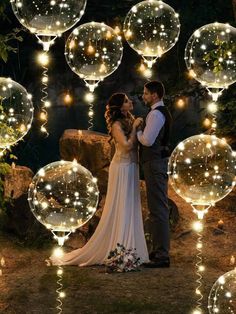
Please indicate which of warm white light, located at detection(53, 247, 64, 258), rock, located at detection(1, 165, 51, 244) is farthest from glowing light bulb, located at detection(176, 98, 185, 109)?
warm white light, located at detection(53, 247, 64, 258)

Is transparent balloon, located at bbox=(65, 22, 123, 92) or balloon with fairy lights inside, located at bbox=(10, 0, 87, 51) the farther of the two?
transparent balloon, located at bbox=(65, 22, 123, 92)

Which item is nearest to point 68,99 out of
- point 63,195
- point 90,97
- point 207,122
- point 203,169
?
point 207,122

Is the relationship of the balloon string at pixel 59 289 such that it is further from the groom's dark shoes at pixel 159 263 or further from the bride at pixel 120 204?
the groom's dark shoes at pixel 159 263

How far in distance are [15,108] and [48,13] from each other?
0.83 meters

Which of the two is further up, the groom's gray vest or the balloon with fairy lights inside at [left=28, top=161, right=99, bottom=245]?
the groom's gray vest

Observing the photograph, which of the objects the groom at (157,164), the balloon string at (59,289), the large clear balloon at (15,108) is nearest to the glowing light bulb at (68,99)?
the groom at (157,164)

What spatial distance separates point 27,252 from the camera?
325 inches

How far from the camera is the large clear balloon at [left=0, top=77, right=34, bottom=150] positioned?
673 cm

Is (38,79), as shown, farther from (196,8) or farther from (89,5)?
(196,8)

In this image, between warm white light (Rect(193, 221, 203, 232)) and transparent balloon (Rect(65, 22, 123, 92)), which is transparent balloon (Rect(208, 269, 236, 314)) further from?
transparent balloon (Rect(65, 22, 123, 92))

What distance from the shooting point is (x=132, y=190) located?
7.73 metres

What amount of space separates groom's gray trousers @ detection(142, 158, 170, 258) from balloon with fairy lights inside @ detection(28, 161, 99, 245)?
1.41 m

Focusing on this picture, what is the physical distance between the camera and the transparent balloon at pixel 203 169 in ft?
19.9

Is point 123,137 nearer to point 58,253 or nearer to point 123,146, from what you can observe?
point 123,146
